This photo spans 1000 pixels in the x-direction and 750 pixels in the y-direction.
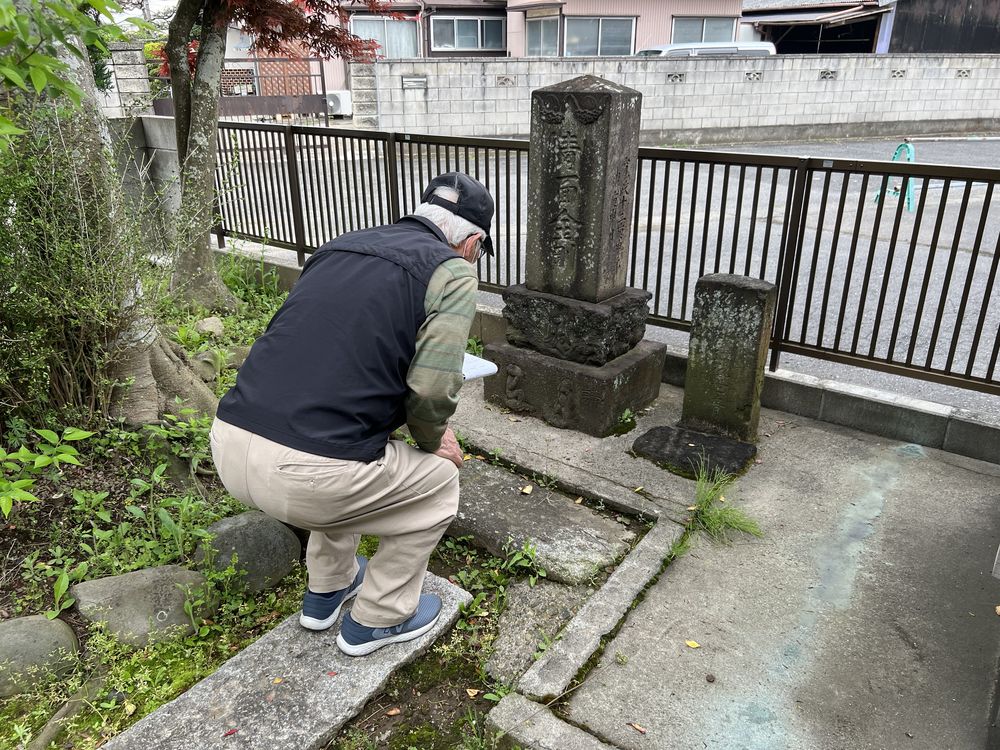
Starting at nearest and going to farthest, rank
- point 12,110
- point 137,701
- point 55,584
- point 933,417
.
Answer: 1. point 137,701
2. point 55,584
3. point 12,110
4. point 933,417

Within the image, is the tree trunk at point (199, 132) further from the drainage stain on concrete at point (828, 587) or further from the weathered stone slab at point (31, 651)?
the drainage stain on concrete at point (828, 587)

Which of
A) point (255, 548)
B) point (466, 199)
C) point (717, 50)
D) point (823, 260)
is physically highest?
point (717, 50)

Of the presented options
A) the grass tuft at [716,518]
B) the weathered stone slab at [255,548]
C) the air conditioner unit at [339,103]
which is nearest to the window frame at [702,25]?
the air conditioner unit at [339,103]

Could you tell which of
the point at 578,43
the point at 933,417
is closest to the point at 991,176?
the point at 933,417

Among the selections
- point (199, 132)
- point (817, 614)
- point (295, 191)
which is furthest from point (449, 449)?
point (295, 191)

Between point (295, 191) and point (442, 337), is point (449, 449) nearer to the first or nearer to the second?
point (442, 337)

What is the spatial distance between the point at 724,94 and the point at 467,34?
10303 mm

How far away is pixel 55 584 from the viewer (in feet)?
9.26

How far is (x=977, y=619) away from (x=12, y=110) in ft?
15.5

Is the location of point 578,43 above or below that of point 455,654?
above

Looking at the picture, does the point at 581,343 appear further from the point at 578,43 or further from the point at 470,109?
the point at 578,43

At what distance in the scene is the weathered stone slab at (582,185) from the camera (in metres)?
4.11

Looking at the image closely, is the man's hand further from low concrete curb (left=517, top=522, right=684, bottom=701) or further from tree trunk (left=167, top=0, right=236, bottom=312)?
tree trunk (left=167, top=0, right=236, bottom=312)

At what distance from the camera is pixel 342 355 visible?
2.20 metres
